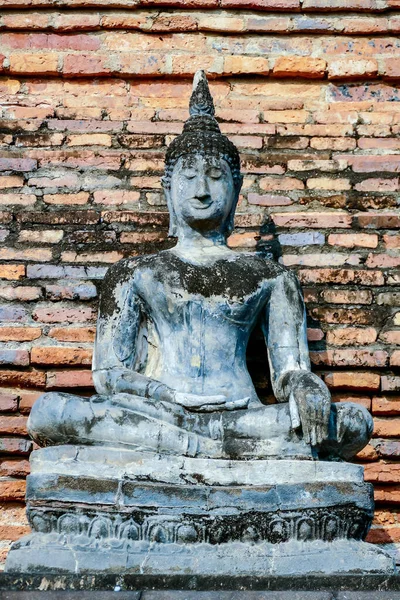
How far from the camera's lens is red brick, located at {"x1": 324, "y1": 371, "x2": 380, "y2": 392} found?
19.9 ft

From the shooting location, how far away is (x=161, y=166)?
22.0 feet

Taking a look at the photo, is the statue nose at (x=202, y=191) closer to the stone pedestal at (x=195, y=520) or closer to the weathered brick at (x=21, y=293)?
the weathered brick at (x=21, y=293)

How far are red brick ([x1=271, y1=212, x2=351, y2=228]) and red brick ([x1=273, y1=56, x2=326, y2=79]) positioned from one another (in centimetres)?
92

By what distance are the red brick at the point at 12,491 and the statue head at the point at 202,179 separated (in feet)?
4.43

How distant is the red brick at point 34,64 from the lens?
A: 22.9 ft

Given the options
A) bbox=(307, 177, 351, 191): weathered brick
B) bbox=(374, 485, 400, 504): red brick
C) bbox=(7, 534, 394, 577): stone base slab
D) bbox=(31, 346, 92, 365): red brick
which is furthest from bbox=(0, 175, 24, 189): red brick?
bbox=(7, 534, 394, 577): stone base slab

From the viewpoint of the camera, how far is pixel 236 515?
15.0 ft

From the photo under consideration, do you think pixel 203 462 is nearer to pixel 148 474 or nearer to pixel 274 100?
pixel 148 474

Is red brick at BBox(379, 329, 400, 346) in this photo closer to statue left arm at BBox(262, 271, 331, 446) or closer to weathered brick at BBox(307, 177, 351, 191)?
statue left arm at BBox(262, 271, 331, 446)

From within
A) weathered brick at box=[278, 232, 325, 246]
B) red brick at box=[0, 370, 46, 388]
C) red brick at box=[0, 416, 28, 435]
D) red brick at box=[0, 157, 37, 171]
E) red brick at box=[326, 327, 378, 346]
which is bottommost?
red brick at box=[0, 416, 28, 435]

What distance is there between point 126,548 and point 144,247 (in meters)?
2.21

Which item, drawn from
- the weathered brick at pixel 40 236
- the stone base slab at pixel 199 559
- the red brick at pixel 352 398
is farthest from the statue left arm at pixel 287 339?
the weathered brick at pixel 40 236

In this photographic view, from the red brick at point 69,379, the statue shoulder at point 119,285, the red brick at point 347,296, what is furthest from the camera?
the red brick at point 347,296

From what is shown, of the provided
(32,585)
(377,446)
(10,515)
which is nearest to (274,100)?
(377,446)
